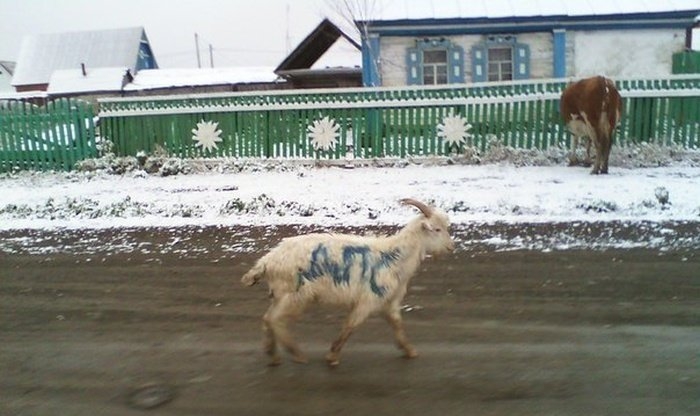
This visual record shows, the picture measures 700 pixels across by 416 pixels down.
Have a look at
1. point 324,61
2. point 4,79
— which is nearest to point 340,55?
point 324,61

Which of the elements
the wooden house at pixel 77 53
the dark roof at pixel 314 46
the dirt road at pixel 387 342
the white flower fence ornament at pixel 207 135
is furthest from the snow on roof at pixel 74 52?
the dirt road at pixel 387 342

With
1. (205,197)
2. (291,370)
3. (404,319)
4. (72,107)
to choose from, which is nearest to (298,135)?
(205,197)

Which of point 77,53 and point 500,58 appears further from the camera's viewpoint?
point 77,53

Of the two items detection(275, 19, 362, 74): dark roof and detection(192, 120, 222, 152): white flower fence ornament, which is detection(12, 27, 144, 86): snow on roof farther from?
detection(192, 120, 222, 152): white flower fence ornament

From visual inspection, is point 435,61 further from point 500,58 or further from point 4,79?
point 4,79

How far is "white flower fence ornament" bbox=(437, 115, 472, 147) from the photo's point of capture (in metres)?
13.0

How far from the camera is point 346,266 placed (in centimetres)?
433

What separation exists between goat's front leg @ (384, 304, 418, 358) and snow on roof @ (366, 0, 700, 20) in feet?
48.8

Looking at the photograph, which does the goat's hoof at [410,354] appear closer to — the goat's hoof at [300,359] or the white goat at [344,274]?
the white goat at [344,274]

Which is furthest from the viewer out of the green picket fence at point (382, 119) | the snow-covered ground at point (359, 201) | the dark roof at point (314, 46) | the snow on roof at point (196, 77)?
the snow on roof at point (196, 77)

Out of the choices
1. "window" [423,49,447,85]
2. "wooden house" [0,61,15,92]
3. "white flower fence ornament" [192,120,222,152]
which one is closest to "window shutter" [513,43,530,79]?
"window" [423,49,447,85]

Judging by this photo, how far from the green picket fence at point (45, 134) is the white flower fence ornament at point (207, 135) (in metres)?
2.41

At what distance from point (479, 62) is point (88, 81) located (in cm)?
2607

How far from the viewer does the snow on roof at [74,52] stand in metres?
48.8
